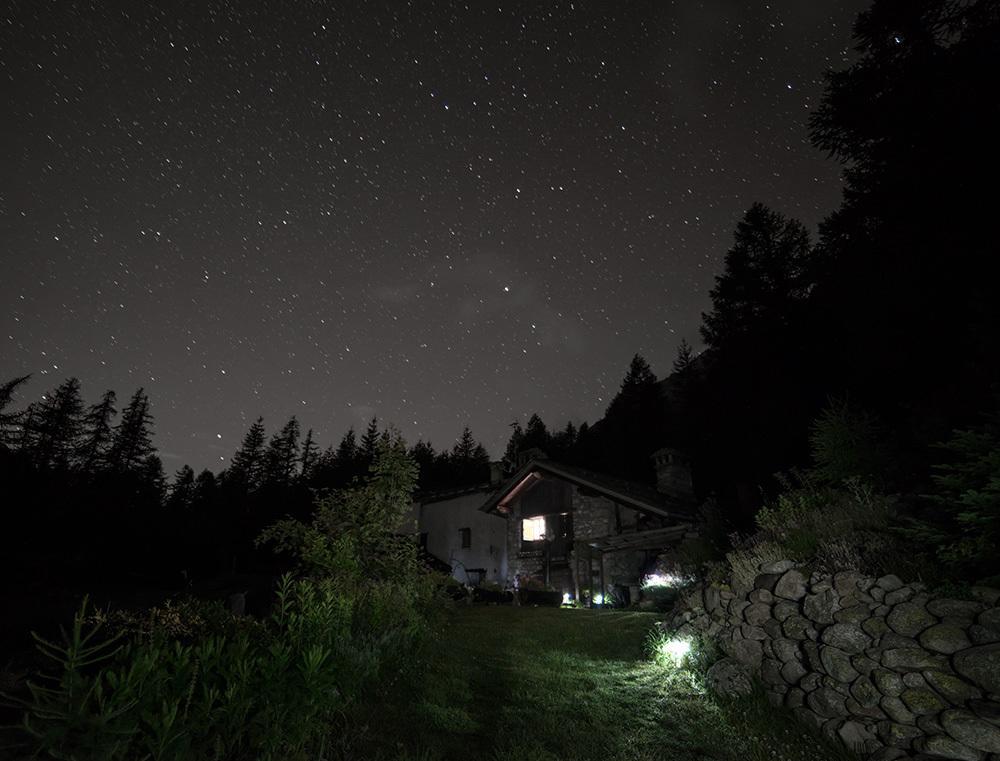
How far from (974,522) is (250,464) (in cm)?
7199

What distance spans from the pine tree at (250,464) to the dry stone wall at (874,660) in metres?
66.0

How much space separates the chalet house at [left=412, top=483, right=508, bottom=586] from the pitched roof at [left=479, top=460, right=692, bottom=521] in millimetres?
3297

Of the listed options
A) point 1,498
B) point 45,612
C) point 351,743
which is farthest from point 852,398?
point 1,498

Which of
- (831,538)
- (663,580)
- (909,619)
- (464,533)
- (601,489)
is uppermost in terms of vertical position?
(601,489)

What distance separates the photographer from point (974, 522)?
551cm

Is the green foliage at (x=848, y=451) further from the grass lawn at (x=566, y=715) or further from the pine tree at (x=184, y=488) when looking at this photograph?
the pine tree at (x=184, y=488)

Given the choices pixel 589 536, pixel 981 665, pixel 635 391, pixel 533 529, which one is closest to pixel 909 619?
pixel 981 665

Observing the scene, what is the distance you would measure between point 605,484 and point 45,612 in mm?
19385

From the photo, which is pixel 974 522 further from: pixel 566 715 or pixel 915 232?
pixel 915 232

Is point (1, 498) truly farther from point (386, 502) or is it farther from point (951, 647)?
point (951, 647)

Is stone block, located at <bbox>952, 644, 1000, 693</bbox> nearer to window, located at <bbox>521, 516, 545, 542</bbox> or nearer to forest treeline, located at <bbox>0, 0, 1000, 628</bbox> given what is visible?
forest treeline, located at <bbox>0, 0, 1000, 628</bbox>

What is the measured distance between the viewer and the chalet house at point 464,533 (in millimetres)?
29859

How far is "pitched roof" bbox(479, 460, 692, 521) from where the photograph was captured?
21.1 meters

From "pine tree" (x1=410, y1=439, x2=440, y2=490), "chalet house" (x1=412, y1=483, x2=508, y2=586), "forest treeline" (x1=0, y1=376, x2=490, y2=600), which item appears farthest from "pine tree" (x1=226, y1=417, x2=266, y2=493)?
"chalet house" (x1=412, y1=483, x2=508, y2=586)
